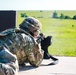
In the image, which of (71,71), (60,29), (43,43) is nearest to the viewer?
(71,71)

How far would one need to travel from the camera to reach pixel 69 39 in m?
12.6

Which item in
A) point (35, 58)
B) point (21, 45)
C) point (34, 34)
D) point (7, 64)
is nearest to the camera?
point (7, 64)

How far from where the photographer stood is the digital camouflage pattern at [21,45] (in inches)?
191

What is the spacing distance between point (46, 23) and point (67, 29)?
129cm

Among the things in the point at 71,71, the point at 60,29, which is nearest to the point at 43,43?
the point at 71,71

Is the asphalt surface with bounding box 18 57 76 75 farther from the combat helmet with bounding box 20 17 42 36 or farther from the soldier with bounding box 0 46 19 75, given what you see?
the soldier with bounding box 0 46 19 75

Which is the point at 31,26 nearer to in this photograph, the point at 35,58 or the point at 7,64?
the point at 35,58

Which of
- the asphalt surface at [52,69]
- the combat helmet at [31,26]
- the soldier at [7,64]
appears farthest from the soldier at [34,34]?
the soldier at [7,64]

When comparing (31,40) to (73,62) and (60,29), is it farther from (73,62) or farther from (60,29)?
(60,29)

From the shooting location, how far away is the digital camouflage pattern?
4855 millimetres

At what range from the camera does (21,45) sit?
4926mm

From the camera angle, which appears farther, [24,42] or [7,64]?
[24,42]

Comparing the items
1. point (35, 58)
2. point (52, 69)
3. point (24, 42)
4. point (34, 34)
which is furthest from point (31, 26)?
point (52, 69)

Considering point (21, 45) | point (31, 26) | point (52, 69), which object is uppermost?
point (31, 26)
